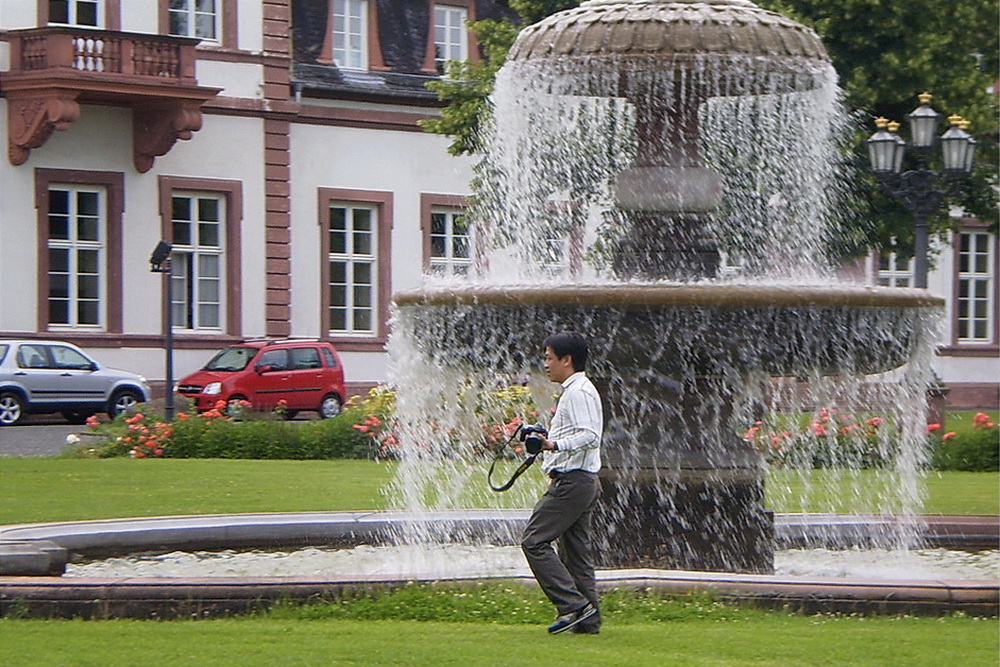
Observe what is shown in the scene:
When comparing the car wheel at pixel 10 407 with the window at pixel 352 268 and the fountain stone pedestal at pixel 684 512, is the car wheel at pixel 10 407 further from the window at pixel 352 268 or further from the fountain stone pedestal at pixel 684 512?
the fountain stone pedestal at pixel 684 512

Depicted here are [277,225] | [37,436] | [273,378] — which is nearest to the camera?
[37,436]

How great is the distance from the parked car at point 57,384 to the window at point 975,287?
65.4 feet

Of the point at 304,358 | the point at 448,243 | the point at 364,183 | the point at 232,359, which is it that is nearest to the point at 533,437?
the point at 232,359

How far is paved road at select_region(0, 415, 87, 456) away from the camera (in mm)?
24422

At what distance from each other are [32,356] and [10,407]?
0.84 meters

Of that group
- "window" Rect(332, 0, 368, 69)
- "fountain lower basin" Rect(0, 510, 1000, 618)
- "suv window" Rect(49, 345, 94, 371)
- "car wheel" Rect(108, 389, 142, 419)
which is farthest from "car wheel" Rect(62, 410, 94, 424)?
"fountain lower basin" Rect(0, 510, 1000, 618)

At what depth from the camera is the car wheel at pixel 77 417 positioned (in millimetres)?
30300

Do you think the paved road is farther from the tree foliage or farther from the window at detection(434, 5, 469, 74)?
the tree foliage

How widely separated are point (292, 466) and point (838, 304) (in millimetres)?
10904

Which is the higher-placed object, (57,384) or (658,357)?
(658,357)

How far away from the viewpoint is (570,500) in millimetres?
8992

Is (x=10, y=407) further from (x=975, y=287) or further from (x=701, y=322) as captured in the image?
(x=975, y=287)

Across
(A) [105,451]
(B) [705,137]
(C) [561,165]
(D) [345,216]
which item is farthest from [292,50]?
(B) [705,137]

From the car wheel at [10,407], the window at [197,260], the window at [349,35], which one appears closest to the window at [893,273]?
the window at [349,35]
